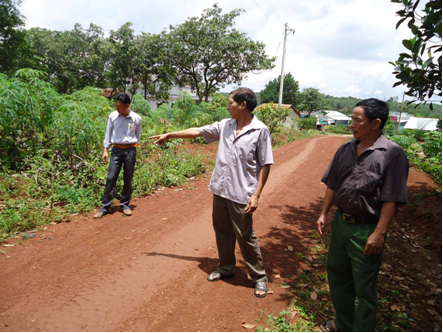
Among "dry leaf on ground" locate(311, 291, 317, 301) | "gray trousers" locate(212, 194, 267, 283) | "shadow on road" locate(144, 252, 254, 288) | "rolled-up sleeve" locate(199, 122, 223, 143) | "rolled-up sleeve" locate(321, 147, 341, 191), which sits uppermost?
"rolled-up sleeve" locate(199, 122, 223, 143)

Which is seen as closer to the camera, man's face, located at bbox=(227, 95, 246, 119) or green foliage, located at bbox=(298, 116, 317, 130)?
man's face, located at bbox=(227, 95, 246, 119)

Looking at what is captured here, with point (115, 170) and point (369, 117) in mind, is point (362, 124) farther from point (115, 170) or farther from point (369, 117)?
point (115, 170)

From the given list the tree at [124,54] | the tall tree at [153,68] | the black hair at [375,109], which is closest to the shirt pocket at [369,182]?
the black hair at [375,109]

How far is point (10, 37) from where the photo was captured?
1908 centimetres

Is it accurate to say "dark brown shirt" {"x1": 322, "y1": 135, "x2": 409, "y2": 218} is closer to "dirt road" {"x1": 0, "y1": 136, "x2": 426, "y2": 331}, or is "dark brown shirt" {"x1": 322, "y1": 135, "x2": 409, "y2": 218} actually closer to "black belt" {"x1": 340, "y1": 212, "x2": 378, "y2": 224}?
"black belt" {"x1": 340, "y1": 212, "x2": 378, "y2": 224}

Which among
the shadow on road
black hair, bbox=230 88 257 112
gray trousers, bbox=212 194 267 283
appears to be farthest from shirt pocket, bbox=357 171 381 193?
the shadow on road

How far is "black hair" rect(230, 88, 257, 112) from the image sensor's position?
2855 mm

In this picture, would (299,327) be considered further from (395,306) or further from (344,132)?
(344,132)

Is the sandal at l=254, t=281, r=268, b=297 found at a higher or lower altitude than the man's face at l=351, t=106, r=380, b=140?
lower

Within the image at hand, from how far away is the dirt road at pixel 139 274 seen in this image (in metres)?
2.50

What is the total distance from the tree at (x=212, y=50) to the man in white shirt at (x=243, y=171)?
62.7 feet

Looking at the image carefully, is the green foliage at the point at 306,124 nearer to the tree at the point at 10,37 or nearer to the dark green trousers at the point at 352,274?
the tree at the point at 10,37

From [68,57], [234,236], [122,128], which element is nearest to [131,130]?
[122,128]

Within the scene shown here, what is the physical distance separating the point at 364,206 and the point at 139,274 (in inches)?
95.9
